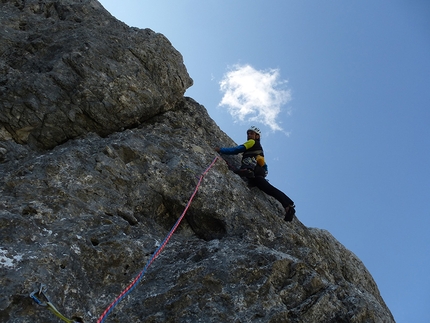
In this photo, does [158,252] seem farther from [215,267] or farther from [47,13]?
[47,13]

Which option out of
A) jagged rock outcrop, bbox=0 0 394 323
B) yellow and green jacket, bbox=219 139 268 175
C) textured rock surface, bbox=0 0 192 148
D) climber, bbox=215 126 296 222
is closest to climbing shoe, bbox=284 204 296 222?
climber, bbox=215 126 296 222

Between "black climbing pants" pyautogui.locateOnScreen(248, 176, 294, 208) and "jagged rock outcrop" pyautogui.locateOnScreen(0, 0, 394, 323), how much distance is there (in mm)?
324

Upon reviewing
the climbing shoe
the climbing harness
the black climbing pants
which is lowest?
the climbing harness

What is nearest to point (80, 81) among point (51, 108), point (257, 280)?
point (51, 108)

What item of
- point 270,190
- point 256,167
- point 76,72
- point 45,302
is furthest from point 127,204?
point 256,167

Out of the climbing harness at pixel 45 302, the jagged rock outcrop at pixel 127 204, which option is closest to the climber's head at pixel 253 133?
the jagged rock outcrop at pixel 127 204

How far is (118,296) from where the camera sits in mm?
5629

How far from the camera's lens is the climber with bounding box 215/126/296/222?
9.66 meters

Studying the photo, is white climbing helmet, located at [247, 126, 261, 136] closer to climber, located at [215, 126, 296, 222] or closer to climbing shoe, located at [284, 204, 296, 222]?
climber, located at [215, 126, 296, 222]

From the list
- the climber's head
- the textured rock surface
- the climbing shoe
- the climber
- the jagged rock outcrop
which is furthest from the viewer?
the climber's head

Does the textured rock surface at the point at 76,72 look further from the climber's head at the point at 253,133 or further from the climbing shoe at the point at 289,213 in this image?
the climbing shoe at the point at 289,213

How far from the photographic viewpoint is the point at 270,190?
9.83m

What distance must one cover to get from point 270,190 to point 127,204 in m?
3.94

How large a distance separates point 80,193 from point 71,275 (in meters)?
1.68
